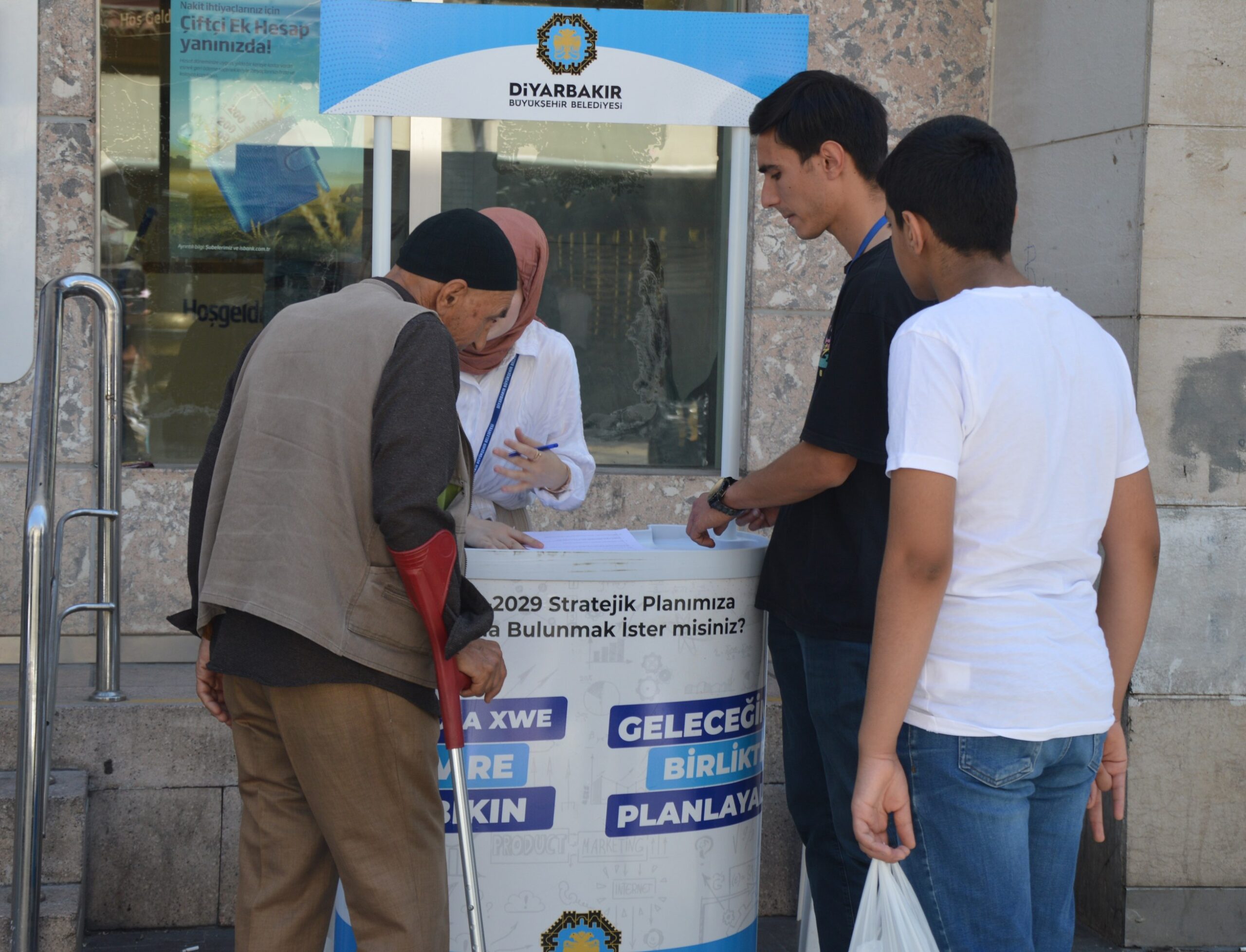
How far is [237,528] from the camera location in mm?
2291

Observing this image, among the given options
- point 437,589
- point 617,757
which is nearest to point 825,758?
point 617,757

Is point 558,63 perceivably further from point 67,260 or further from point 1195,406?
point 67,260

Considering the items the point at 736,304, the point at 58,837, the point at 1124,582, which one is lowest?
the point at 58,837

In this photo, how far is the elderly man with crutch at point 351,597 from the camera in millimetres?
2256

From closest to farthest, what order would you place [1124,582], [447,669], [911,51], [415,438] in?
[1124,582] < [415,438] < [447,669] < [911,51]

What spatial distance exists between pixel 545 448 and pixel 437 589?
943 millimetres

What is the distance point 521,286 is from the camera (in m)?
3.25

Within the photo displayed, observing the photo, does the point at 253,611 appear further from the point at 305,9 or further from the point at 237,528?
the point at 305,9

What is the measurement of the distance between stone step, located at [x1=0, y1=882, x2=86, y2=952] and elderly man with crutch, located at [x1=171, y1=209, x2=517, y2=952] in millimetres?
1160

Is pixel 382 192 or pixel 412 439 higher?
pixel 382 192

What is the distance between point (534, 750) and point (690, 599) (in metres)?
0.46

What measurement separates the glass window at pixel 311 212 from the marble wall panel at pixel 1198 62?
1.86 meters

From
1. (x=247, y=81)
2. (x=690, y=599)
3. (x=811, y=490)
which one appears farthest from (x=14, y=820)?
(x=247, y=81)

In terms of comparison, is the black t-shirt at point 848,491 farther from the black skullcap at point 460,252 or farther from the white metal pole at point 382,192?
the white metal pole at point 382,192
